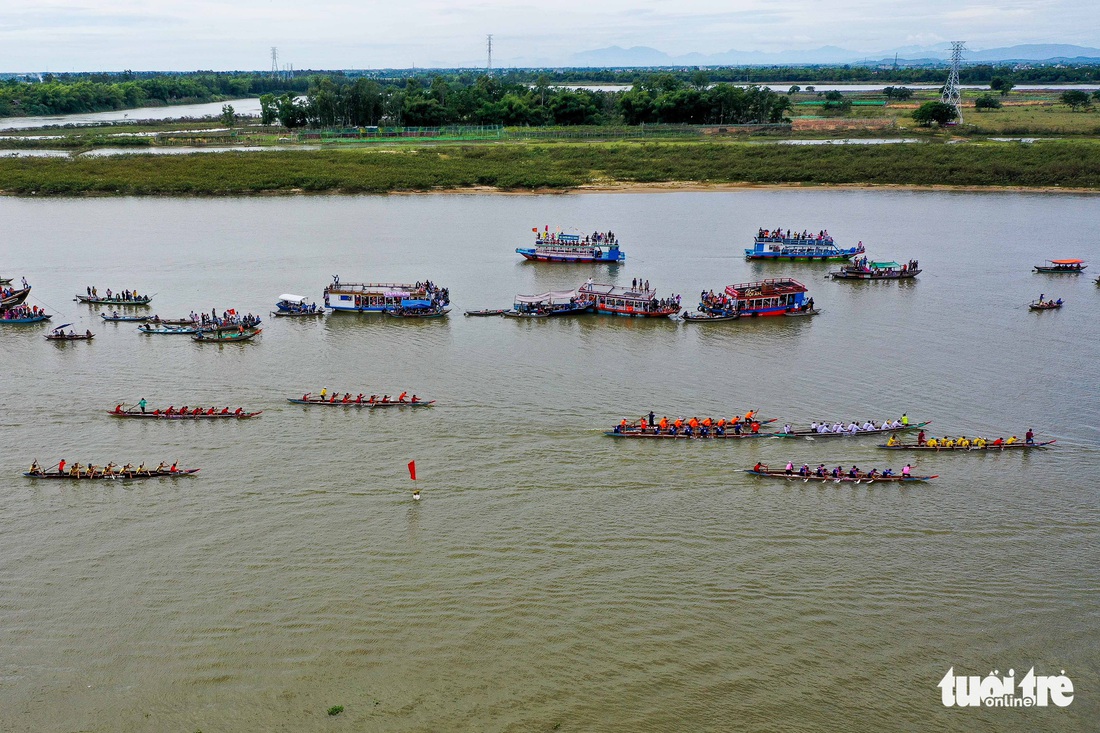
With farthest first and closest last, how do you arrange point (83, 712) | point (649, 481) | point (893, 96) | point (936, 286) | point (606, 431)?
1. point (893, 96)
2. point (936, 286)
3. point (606, 431)
4. point (649, 481)
5. point (83, 712)

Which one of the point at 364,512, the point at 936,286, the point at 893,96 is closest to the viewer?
the point at 364,512

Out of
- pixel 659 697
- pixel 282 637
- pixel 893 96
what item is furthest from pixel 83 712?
pixel 893 96

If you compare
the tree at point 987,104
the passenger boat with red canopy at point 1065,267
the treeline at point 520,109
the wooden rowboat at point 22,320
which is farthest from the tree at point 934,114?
the wooden rowboat at point 22,320

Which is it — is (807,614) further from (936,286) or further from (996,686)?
(936,286)

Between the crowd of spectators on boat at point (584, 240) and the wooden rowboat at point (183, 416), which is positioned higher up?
the crowd of spectators on boat at point (584, 240)

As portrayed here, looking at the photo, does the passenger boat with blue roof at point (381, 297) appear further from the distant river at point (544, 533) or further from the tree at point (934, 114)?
the tree at point (934, 114)

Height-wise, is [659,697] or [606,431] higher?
[606,431]

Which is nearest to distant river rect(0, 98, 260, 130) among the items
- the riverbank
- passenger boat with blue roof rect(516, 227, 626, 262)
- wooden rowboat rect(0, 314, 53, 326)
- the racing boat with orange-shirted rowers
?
the riverbank

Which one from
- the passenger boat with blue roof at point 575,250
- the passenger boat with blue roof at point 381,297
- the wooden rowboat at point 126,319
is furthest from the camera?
the passenger boat with blue roof at point 575,250
